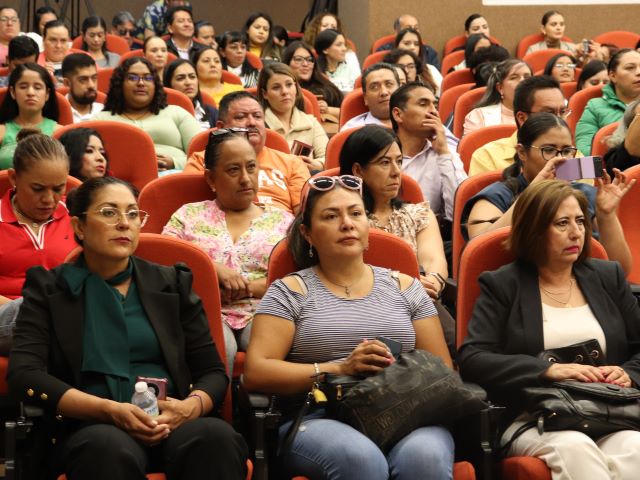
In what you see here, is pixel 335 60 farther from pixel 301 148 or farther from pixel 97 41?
pixel 301 148

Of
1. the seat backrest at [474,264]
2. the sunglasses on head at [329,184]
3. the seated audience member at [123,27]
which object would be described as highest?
the seated audience member at [123,27]

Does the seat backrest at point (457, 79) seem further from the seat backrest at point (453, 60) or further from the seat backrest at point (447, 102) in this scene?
the seat backrest at point (453, 60)

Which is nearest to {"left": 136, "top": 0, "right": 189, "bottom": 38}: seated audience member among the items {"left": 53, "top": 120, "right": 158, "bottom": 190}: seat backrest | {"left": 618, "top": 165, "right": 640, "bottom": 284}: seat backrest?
{"left": 53, "top": 120, "right": 158, "bottom": 190}: seat backrest

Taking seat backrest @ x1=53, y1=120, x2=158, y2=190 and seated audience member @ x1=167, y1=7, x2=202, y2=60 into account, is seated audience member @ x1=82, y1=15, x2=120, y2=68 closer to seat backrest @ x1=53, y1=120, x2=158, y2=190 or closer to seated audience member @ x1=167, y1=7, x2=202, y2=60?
seated audience member @ x1=167, y1=7, x2=202, y2=60

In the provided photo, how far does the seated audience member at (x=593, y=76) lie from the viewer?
20.5ft

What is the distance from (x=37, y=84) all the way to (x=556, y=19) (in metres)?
5.50

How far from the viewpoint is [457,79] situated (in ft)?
23.0

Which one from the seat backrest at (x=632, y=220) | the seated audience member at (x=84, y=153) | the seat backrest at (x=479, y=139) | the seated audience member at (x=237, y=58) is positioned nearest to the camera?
the seat backrest at (x=632, y=220)

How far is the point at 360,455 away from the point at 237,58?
549 cm

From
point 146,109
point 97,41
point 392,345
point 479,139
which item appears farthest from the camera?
point 97,41

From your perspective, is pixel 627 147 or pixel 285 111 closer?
pixel 627 147

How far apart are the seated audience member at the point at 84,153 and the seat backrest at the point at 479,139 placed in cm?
159

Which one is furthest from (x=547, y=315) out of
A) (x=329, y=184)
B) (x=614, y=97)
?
(x=614, y=97)

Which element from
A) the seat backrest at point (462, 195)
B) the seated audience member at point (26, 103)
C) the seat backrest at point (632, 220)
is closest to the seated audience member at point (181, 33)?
the seated audience member at point (26, 103)
